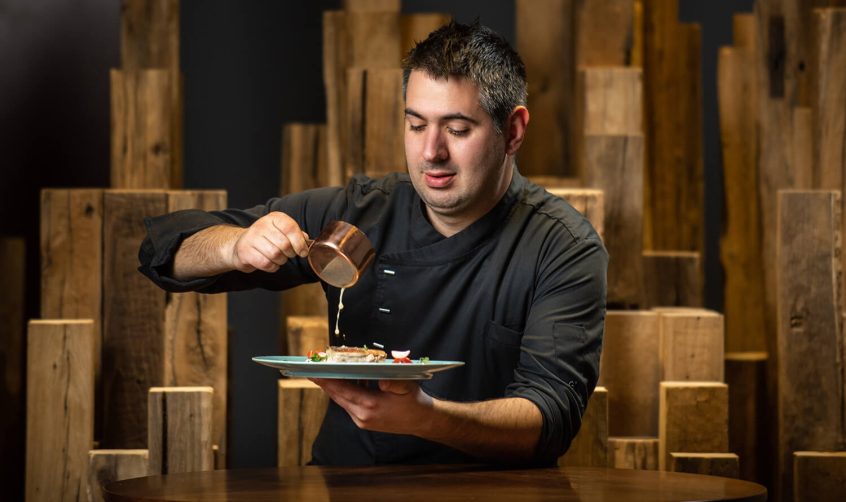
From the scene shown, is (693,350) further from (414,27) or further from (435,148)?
(414,27)

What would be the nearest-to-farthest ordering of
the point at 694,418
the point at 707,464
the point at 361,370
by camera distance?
1. the point at 361,370
2. the point at 707,464
3. the point at 694,418

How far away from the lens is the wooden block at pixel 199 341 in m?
3.02

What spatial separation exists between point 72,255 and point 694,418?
1.53 meters

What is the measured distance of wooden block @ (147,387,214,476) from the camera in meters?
2.67

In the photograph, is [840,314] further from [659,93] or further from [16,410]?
[16,410]

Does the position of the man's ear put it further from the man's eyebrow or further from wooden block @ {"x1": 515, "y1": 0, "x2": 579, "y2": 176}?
wooden block @ {"x1": 515, "y1": 0, "x2": 579, "y2": 176}

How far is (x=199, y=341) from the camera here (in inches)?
119

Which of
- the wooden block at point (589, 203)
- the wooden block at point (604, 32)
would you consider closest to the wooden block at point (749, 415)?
the wooden block at point (589, 203)

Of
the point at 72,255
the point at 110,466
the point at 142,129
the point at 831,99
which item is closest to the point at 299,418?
the point at 110,466

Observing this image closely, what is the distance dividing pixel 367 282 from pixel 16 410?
1.38m

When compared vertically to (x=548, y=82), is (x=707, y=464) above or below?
below

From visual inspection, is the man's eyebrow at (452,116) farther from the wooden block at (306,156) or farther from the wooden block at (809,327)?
the wooden block at (306,156)

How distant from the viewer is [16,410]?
3.38m

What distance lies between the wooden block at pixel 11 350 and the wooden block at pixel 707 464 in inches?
66.1
